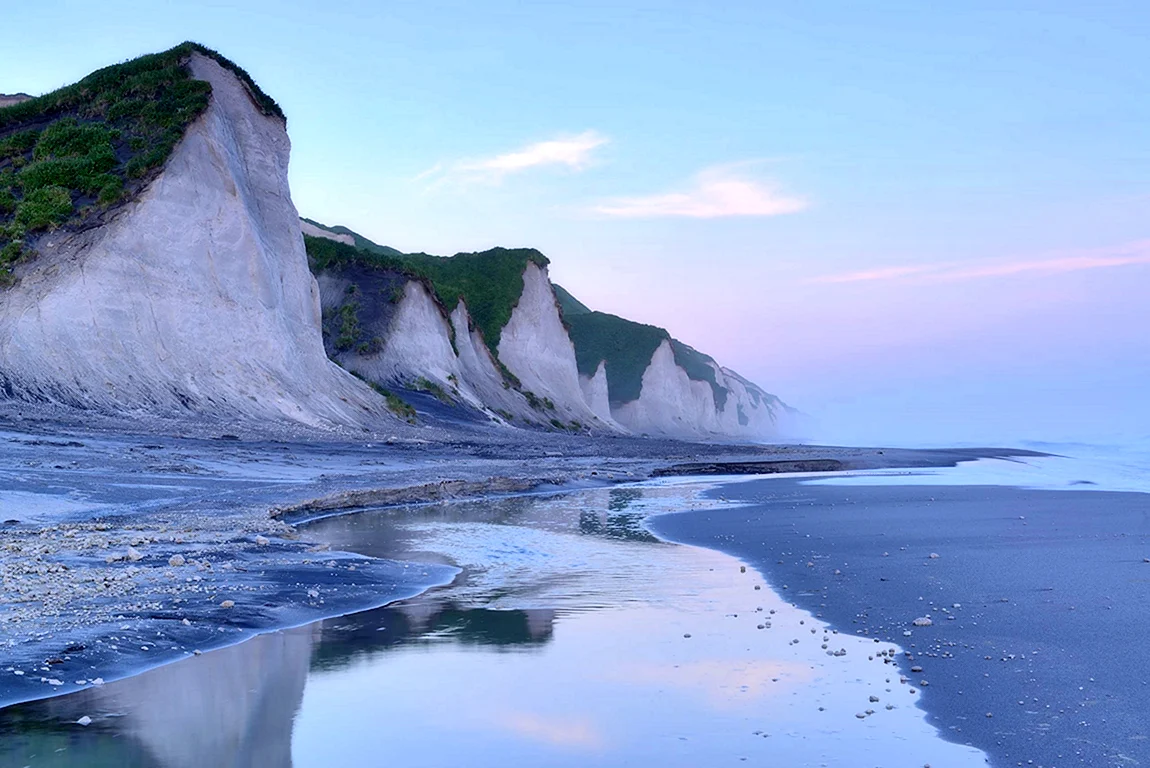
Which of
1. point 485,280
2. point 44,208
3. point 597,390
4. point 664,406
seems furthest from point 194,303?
point 664,406

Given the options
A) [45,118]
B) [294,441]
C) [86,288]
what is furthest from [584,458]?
[45,118]

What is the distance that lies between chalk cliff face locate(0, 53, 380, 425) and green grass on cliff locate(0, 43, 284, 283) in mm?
468

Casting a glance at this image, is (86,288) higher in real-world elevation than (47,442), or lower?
higher

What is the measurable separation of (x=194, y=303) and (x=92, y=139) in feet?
21.8

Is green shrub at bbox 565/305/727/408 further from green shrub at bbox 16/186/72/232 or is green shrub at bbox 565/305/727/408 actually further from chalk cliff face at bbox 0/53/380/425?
green shrub at bbox 16/186/72/232

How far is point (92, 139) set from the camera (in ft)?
101

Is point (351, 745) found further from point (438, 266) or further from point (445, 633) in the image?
point (438, 266)

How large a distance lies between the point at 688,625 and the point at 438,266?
218 ft

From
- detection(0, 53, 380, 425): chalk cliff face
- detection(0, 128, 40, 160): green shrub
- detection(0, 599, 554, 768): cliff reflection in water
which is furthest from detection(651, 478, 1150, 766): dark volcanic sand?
detection(0, 128, 40, 160): green shrub

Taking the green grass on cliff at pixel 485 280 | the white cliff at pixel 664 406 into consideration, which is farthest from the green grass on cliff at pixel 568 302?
the green grass on cliff at pixel 485 280

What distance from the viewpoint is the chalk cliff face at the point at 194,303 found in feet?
81.3

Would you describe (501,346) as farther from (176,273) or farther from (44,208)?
(44,208)

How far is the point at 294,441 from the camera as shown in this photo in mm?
24750

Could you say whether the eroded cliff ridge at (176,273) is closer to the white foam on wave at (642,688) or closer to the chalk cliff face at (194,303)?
the chalk cliff face at (194,303)
